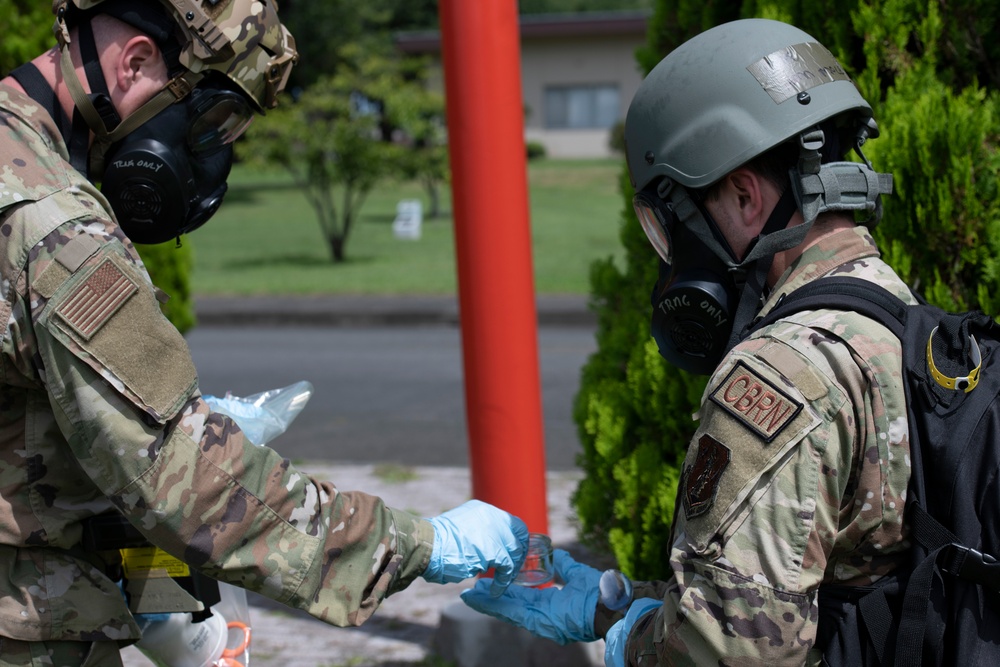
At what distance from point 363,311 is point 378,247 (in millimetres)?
6487

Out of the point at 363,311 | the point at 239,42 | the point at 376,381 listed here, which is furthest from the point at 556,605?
the point at 363,311

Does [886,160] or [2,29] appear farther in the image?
Answer: [2,29]

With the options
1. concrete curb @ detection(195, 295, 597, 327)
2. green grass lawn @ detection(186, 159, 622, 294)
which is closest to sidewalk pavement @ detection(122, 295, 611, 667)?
green grass lawn @ detection(186, 159, 622, 294)

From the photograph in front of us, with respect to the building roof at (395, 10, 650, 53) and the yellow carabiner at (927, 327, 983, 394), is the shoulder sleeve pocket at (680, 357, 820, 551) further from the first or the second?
the building roof at (395, 10, 650, 53)

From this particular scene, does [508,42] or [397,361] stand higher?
[508,42]

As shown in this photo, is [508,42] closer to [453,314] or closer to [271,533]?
[271,533]

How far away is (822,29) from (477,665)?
92.7 inches

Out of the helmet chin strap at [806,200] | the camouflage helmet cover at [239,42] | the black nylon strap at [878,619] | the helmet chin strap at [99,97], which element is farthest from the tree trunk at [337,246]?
the black nylon strap at [878,619]

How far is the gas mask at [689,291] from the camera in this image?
197cm

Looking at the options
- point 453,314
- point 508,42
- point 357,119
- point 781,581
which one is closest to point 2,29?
point 508,42

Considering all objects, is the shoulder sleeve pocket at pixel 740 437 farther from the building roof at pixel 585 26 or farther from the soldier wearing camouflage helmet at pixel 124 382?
the building roof at pixel 585 26

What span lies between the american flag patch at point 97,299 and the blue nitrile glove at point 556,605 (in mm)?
1128

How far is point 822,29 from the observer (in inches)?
105

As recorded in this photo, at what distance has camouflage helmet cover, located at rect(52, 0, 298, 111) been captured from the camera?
81.0 inches
